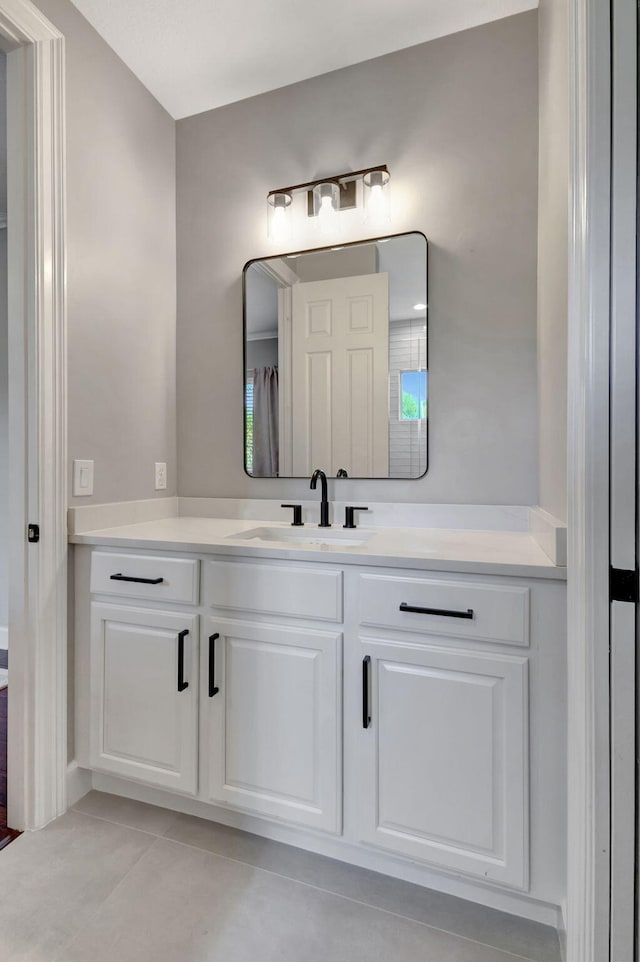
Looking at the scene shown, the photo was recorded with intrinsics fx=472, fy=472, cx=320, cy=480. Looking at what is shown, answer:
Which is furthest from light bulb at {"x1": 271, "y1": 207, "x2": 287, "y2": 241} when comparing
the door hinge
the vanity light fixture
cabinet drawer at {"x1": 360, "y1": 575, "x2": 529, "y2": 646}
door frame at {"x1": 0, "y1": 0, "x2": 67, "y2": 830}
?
the door hinge

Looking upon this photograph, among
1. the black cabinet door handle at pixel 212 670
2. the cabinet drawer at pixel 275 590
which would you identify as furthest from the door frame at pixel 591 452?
the black cabinet door handle at pixel 212 670

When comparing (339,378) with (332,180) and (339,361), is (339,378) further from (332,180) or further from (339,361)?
(332,180)

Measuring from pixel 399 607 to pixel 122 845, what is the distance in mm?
1121

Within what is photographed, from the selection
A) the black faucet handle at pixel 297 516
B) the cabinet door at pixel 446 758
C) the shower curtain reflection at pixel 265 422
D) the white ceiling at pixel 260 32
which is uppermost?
the white ceiling at pixel 260 32

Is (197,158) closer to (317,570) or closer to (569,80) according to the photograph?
(569,80)

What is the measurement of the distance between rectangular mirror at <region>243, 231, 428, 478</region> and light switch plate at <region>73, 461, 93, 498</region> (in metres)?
0.62

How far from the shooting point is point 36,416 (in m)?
1.48

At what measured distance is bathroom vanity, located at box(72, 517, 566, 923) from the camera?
3.68ft

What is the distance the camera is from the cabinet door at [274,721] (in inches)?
50.9

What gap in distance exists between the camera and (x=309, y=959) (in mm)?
1086

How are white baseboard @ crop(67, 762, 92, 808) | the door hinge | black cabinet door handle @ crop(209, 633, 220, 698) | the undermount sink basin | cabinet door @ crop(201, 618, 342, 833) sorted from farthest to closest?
the undermount sink basin, white baseboard @ crop(67, 762, 92, 808), black cabinet door handle @ crop(209, 633, 220, 698), cabinet door @ crop(201, 618, 342, 833), the door hinge

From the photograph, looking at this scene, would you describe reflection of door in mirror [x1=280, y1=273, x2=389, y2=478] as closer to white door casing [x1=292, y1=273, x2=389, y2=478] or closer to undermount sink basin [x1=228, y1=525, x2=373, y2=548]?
white door casing [x1=292, y1=273, x2=389, y2=478]

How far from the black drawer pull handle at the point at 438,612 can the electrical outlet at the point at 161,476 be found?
4.13 feet

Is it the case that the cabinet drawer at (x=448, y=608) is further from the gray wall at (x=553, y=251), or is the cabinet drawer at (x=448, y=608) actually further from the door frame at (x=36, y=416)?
the door frame at (x=36, y=416)
